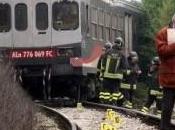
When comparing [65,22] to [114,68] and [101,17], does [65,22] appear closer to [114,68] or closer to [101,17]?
[114,68]

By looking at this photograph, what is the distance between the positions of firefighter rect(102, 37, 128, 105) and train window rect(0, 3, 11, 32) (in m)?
4.34

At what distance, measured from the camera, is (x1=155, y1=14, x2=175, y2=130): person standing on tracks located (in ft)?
28.6

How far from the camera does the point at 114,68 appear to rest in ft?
62.4

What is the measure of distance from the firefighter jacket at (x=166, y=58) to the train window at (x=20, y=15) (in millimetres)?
13700

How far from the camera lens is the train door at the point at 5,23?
22203 mm

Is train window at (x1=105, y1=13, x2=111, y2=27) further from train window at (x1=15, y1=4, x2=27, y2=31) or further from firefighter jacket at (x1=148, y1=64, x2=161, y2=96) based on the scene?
firefighter jacket at (x1=148, y1=64, x2=161, y2=96)

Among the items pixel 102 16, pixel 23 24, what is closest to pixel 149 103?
pixel 23 24

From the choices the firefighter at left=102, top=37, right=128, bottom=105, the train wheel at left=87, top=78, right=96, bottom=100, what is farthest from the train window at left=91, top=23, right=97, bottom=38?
the firefighter at left=102, top=37, right=128, bottom=105

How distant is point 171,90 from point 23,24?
45.4 feet

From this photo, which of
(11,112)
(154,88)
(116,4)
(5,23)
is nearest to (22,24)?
(5,23)

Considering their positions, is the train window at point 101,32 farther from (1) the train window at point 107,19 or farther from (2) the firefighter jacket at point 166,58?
(2) the firefighter jacket at point 166,58

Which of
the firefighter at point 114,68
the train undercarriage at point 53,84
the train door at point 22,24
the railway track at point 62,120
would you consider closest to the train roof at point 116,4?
the train door at point 22,24

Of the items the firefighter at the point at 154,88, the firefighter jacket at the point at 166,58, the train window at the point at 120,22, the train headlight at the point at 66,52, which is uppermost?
the train window at the point at 120,22

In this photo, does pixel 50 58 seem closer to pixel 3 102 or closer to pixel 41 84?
pixel 41 84
